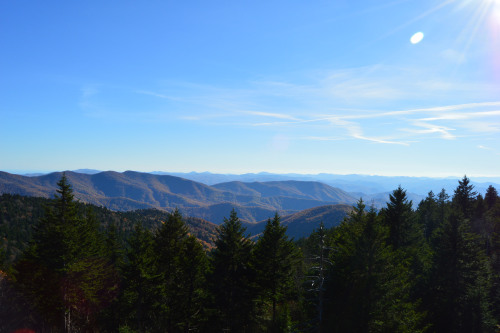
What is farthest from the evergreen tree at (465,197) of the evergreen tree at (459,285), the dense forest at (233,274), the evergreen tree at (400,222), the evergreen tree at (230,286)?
the evergreen tree at (230,286)

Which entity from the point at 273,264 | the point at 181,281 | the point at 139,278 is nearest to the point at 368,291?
the point at 273,264

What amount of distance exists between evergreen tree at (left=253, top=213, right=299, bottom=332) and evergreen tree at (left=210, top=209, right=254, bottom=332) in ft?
3.78

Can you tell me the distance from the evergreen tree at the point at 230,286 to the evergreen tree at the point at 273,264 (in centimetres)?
115

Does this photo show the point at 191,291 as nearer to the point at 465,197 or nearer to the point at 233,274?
the point at 233,274

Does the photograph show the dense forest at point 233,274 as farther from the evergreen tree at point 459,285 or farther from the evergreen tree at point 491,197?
the evergreen tree at point 491,197

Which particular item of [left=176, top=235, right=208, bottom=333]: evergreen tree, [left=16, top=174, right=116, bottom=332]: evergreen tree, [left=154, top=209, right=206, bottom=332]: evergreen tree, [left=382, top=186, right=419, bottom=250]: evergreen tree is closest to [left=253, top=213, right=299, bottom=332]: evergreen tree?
[left=176, top=235, right=208, bottom=333]: evergreen tree

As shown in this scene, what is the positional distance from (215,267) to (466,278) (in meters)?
23.3

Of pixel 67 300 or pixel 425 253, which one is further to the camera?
pixel 425 253

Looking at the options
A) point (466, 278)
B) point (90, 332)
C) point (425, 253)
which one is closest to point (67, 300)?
point (90, 332)

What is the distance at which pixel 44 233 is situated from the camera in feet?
83.3

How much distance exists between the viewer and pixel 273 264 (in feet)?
79.3

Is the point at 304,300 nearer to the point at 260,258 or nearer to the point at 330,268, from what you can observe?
the point at 330,268

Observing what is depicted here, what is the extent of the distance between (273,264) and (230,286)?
15.0 feet

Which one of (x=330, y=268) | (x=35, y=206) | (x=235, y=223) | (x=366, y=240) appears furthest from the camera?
(x=35, y=206)
